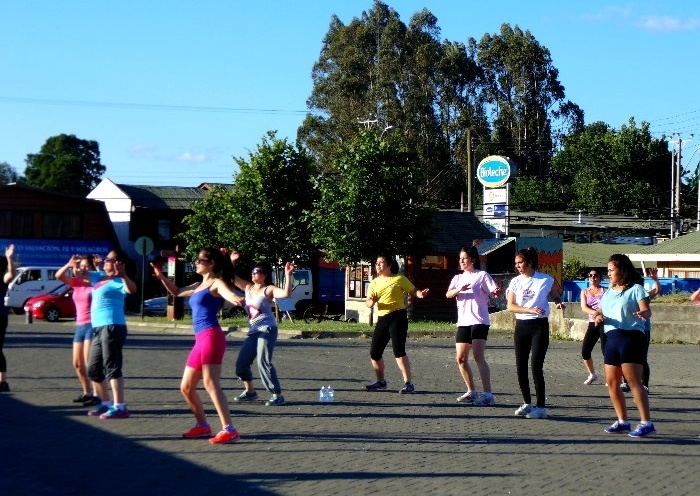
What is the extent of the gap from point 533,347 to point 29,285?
3548 cm

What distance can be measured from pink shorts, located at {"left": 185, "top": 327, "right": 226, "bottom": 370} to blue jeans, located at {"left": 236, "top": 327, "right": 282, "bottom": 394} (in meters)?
2.86

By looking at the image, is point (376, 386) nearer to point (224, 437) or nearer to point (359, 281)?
point (224, 437)

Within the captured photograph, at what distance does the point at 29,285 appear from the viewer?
43.4 meters

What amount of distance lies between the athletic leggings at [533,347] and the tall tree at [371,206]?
69.3 ft

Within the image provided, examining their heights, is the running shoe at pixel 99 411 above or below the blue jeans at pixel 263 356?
below

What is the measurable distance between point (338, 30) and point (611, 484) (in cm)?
5782

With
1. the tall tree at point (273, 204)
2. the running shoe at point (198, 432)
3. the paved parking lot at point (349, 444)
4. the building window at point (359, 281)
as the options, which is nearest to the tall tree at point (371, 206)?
the tall tree at point (273, 204)

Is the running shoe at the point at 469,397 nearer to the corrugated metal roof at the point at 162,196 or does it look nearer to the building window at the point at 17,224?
the building window at the point at 17,224

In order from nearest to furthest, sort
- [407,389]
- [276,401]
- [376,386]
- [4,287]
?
[276,401], [4,287], [407,389], [376,386]

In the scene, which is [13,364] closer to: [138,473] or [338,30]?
[138,473]

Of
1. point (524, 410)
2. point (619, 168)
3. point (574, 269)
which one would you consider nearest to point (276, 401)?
point (524, 410)

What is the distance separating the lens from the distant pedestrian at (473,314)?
12.7 metres

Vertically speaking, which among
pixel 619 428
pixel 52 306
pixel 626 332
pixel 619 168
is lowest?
pixel 619 428

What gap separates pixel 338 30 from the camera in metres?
63.8
